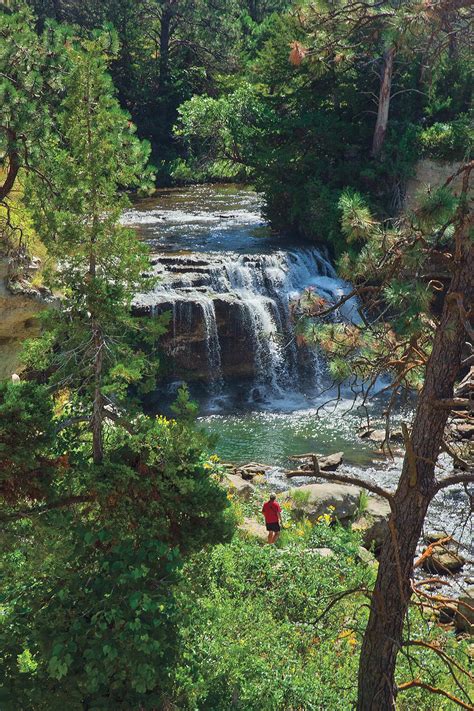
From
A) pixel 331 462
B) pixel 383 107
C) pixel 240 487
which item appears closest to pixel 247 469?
pixel 240 487

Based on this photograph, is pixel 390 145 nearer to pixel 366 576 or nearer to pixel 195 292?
pixel 195 292

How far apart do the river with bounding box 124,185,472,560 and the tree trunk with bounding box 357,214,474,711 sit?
858cm

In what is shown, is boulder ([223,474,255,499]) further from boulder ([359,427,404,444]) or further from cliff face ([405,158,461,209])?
cliff face ([405,158,461,209])

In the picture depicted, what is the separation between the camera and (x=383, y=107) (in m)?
22.0

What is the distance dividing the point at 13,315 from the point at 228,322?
6.79 meters

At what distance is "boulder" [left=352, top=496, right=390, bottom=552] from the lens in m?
11.4

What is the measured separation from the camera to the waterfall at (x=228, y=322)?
18.0 meters

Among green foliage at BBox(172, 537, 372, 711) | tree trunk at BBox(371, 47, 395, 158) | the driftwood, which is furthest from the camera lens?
tree trunk at BBox(371, 47, 395, 158)

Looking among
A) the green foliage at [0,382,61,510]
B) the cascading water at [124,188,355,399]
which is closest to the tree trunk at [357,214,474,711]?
the green foliage at [0,382,61,510]

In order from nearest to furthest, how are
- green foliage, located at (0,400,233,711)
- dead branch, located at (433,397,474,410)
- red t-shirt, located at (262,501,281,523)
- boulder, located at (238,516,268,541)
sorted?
dead branch, located at (433,397,474,410)
green foliage, located at (0,400,233,711)
red t-shirt, located at (262,501,281,523)
boulder, located at (238,516,268,541)

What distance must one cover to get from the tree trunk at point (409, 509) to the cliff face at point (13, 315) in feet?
25.6

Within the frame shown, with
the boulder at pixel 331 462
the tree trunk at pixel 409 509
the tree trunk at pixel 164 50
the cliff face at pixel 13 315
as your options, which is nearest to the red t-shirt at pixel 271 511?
the boulder at pixel 331 462

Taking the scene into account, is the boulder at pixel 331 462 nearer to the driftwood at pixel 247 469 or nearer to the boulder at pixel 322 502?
the driftwood at pixel 247 469

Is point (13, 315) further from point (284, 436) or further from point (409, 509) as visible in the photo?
point (409, 509)
